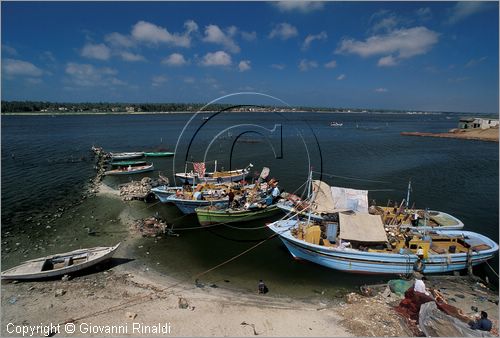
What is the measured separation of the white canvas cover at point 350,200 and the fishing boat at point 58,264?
16.1m

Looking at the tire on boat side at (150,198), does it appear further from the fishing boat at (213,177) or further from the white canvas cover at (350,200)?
the white canvas cover at (350,200)

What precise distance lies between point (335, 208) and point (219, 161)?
38.4 m

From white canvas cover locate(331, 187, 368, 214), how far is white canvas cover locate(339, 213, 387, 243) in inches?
105

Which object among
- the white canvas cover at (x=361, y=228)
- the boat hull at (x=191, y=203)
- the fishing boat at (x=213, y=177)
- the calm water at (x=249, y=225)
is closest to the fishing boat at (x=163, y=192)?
the calm water at (x=249, y=225)

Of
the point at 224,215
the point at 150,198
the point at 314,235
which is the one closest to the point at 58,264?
the point at 224,215

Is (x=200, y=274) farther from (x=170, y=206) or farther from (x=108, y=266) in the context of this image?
(x=170, y=206)

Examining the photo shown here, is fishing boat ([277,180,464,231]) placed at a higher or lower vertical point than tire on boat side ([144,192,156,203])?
higher

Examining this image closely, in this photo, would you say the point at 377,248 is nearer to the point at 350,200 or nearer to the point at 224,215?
the point at 350,200

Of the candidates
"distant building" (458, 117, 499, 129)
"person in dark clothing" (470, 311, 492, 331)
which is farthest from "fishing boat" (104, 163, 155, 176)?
"distant building" (458, 117, 499, 129)

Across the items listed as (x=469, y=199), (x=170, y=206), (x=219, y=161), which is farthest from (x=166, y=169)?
(x=469, y=199)

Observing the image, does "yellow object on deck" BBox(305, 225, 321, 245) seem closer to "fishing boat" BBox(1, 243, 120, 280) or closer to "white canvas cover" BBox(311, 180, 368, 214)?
"white canvas cover" BBox(311, 180, 368, 214)

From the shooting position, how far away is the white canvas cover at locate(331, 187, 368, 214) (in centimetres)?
2302

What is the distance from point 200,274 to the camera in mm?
19328

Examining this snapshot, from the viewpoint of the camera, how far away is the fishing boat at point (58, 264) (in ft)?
56.9
